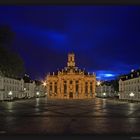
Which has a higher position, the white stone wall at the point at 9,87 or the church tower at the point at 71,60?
the church tower at the point at 71,60

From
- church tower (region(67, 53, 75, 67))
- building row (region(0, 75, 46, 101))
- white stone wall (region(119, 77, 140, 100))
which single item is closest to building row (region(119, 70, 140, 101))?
white stone wall (region(119, 77, 140, 100))

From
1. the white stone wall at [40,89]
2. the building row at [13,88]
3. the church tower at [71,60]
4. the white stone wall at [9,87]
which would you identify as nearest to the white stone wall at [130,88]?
the building row at [13,88]

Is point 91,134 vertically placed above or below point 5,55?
below

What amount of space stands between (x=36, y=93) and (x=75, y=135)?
14550 cm

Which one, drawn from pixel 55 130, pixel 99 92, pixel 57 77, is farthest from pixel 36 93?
pixel 55 130

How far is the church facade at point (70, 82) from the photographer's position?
137750mm

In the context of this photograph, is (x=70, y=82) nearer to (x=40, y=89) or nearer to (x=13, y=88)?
(x=40, y=89)

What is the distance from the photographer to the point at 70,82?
14175 centimetres

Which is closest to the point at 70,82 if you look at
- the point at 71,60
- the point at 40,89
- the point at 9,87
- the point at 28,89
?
the point at 71,60

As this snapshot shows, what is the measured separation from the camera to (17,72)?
4772 cm

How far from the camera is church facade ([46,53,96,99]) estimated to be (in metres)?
138

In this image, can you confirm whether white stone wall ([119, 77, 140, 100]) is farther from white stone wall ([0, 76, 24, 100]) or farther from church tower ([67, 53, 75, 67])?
white stone wall ([0, 76, 24, 100])

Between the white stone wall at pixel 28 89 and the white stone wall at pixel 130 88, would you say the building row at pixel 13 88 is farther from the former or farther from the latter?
the white stone wall at pixel 130 88

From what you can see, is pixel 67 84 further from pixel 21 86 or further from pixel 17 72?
pixel 17 72
